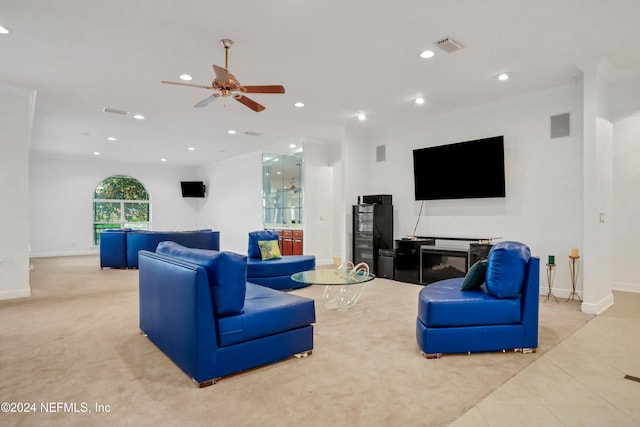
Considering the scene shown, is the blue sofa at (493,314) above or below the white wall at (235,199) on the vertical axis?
below

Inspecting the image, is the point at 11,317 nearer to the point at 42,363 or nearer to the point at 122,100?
the point at 42,363

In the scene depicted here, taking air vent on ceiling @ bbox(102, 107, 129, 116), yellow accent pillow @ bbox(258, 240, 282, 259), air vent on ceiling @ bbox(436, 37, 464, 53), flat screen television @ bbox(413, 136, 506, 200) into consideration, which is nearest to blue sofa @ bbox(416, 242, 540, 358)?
air vent on ceiling @ bbox(436, 37, 464, 53)

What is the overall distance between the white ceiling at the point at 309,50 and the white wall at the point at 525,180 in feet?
1.08

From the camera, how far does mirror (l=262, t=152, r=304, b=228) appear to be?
896 cm

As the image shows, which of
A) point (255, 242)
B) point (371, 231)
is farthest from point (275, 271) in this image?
point (371, 231)

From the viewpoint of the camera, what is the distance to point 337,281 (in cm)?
386

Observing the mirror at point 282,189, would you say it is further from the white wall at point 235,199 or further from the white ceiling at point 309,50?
the white ceiling at point 309,50

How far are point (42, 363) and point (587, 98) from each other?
6.15 meters

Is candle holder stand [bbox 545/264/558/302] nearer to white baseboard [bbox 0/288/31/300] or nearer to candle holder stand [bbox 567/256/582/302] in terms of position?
candle holder stand [bbox 567/256/582/302]

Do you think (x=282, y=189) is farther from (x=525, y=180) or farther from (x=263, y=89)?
(x=263, y=89)

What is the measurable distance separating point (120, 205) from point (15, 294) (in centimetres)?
755

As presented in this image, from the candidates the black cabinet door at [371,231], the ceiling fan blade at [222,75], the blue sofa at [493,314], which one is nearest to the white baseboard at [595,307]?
the blue sofa at [493,314]

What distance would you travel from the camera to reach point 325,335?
3.46 m

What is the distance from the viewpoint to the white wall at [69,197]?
1051 cm
